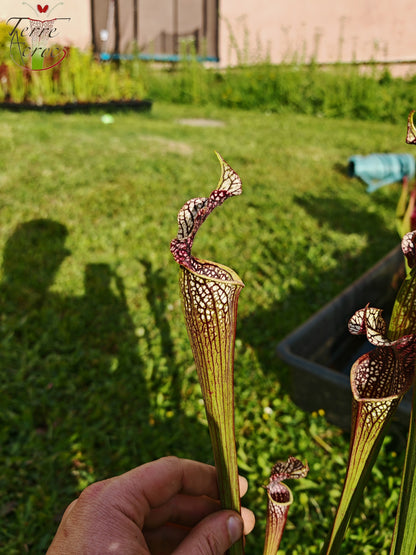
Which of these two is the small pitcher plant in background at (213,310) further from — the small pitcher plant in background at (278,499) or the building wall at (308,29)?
the building wall at (308,29)

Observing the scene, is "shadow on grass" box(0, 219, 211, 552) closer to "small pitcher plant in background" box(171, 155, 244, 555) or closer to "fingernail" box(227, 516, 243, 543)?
"fingernail" box(227, 516, 243, 543)

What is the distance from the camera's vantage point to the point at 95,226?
10.9ft

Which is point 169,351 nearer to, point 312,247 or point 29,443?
point 29,443

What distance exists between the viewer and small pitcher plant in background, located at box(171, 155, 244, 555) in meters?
0.53

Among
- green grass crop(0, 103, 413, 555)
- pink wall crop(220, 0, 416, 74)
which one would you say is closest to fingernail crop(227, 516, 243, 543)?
green grass crop(0, 103, 413, 555)

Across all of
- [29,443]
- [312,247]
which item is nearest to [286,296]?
[312,247]

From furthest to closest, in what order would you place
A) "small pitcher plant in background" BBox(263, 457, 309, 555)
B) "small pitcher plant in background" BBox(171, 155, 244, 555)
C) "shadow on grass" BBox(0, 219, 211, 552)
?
"shadow on grass" BBox(0, 219, 211, 552) < "small pitcher plant in background" BBox(263, 457, 309, 555) < "small pitcher plant in background" BBox(171, 155, 244, 555)

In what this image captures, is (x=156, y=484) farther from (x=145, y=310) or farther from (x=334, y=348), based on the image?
(x=145, y=310)

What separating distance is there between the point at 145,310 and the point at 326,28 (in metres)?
7.79

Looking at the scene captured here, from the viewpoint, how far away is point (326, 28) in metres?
8.34

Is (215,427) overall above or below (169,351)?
above

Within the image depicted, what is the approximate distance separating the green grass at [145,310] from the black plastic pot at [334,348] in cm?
16

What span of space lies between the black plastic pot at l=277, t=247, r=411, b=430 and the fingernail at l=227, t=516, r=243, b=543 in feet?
3.23

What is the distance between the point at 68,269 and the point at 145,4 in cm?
909
